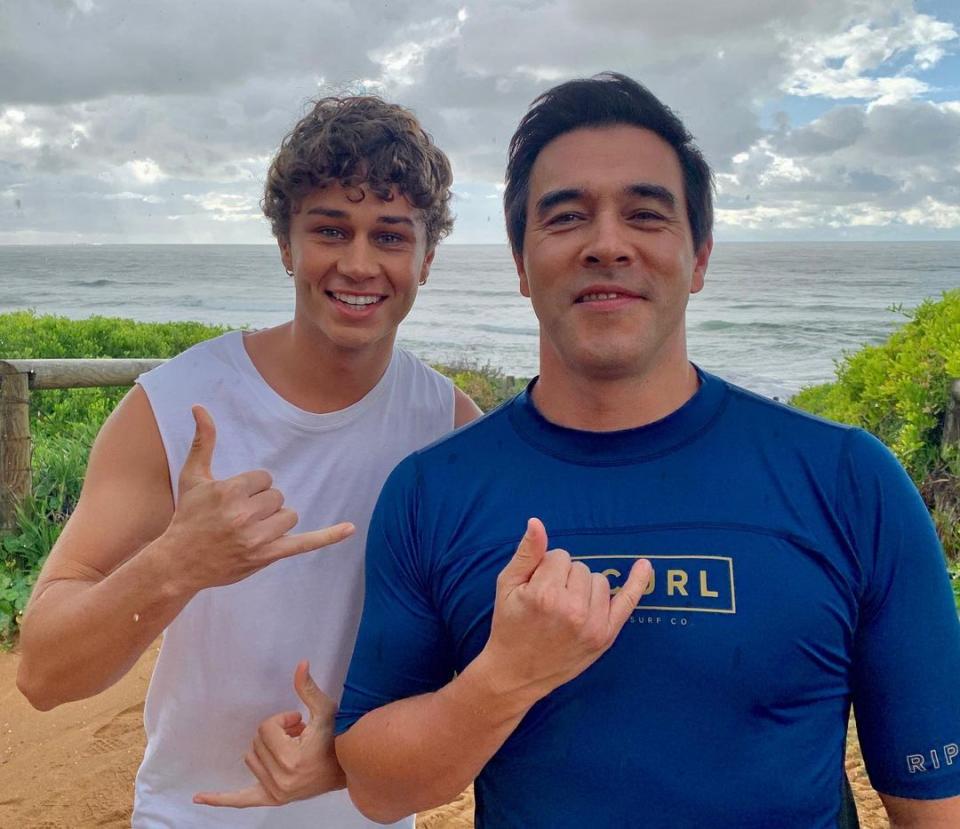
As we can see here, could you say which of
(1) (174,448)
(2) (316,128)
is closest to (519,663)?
(1) (174,448)

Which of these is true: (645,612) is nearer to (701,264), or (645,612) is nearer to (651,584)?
(651,584)

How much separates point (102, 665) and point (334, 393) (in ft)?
2.51

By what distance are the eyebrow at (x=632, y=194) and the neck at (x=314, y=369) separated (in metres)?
0.55

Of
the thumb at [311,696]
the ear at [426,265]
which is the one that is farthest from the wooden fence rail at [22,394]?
the thumb at [311,696]

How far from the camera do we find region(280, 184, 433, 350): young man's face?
204 centimetres

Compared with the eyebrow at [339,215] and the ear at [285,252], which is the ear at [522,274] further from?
the ear at [285,252]

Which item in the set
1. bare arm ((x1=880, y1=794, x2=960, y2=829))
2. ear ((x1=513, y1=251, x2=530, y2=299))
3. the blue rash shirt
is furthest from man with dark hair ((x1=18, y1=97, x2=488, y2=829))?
bare arm ((x1=880, y1=794, x2=960, y2=829))

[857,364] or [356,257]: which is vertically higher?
[356,257]

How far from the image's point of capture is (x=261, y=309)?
40125 millimetres

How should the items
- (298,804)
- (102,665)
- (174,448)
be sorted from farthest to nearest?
(298,804), (174,448), (102,665)

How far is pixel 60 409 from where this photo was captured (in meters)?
8.13

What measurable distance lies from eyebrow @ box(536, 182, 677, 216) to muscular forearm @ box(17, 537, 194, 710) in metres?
1.03

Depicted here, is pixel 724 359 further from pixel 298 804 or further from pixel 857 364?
pixel 298 804

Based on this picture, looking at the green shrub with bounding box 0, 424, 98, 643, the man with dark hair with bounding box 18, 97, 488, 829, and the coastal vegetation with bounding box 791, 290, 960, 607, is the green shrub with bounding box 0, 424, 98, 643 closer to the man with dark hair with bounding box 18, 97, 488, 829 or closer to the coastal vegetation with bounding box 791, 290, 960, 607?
the man with dark hair with bounding box 18, 97, 488, 829
